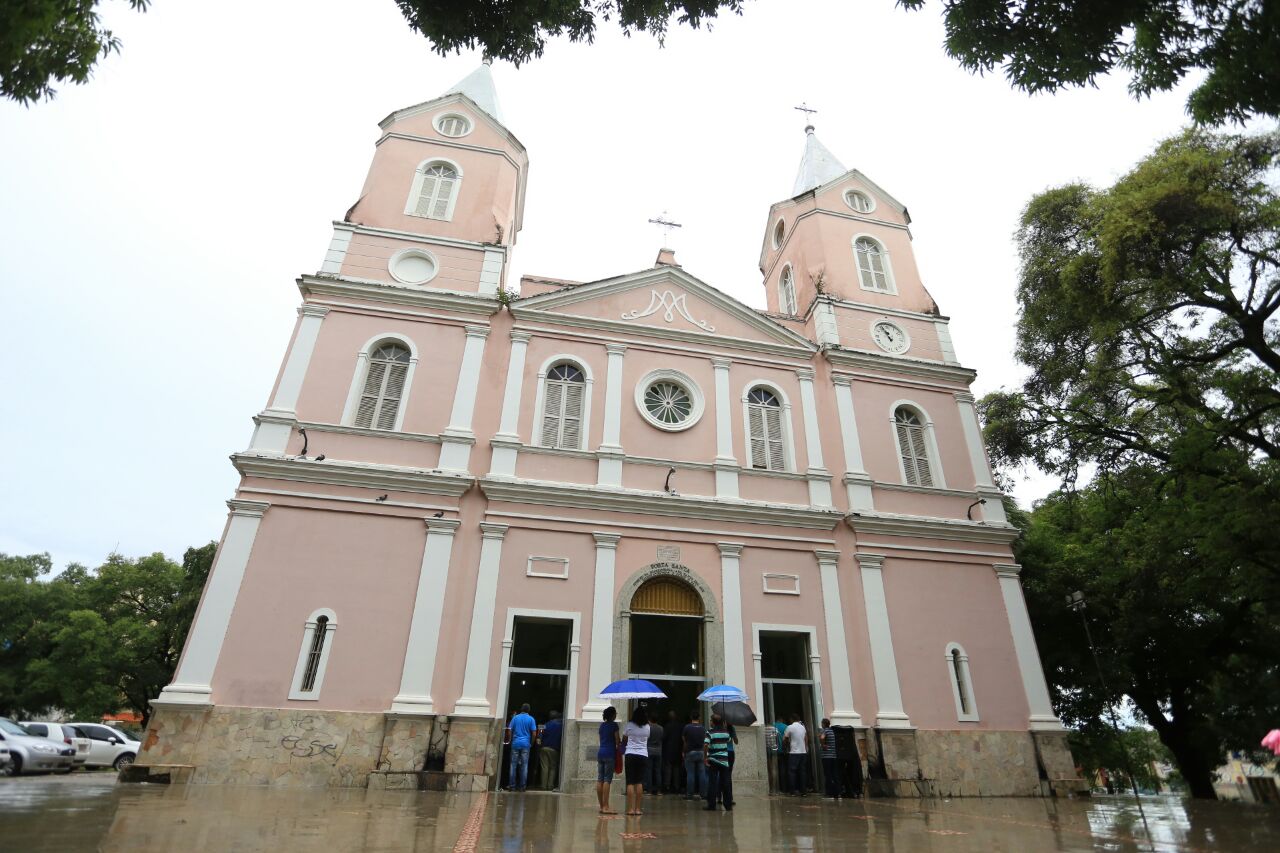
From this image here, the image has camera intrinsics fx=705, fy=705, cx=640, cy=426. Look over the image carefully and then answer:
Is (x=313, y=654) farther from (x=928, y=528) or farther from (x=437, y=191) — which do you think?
→ (x=928, y=528)

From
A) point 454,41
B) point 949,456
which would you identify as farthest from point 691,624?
point 454,41

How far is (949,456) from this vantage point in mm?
16453

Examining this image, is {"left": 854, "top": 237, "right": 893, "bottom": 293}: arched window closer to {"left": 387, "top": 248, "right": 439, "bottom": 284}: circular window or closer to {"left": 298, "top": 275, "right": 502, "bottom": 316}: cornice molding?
{"left": 298, "top": 275, "right": 502, "bottom": 316}: cornice molding

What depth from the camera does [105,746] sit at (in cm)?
2012

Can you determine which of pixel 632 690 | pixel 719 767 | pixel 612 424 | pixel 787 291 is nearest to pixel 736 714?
pixel 719 767

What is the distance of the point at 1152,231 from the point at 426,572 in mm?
14048

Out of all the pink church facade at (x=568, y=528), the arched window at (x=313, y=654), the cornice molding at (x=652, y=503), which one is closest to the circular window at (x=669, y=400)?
the pink church facade at (x=568, y=528)

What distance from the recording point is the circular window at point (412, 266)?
15.6 metres

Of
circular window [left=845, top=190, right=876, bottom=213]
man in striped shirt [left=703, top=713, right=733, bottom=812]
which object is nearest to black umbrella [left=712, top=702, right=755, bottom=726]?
man in striped shirt [left=703, top=713, right=733, bottom=812]

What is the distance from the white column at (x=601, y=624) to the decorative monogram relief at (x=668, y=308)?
554cm

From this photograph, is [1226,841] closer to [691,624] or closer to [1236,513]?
[1236,513]

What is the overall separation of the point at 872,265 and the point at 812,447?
21.2 feet

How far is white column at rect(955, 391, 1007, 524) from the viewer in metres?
15.8

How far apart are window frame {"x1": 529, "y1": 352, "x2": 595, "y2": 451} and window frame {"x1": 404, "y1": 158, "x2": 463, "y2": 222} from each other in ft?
14.8
